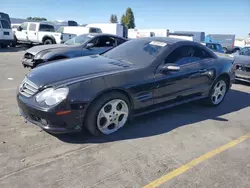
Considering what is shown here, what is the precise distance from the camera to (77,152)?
3.22 metres

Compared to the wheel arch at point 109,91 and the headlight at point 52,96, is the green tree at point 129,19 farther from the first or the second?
the headlight at point 52,96

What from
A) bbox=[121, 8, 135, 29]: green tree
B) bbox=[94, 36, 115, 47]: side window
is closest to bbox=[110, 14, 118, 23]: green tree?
bbox=[121, 8, 135, 29]: green tree

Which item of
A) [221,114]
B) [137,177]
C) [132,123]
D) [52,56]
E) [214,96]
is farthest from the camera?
[52,56]

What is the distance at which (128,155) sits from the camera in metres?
3.23

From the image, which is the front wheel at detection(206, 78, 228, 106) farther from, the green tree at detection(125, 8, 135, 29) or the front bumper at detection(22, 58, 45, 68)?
the green tree at detection(125, 8, 135, 29)

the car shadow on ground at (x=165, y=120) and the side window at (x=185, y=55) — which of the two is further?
the side window at (x=185, y=55)

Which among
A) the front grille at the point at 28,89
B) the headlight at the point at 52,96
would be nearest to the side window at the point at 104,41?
the front grille at the point at 28,89

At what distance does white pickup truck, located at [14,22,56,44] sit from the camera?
635 inches

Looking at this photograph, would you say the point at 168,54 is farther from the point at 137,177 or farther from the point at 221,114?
the point at 137,177

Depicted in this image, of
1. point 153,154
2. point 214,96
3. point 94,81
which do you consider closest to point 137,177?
point 153,154

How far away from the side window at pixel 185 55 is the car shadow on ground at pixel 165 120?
105 cm

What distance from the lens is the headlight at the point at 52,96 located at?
3.22 meters

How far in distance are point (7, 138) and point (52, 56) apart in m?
4.40

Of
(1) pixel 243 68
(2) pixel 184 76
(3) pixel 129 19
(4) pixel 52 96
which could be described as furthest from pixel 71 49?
(3) pixel 129 19
